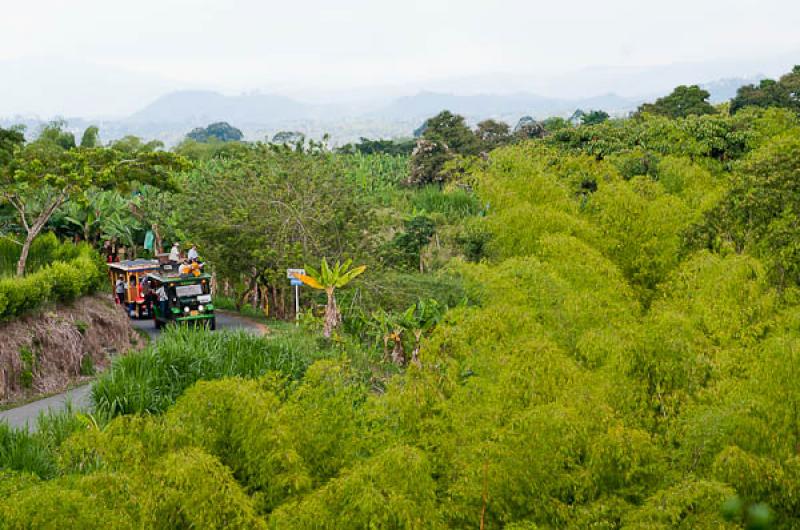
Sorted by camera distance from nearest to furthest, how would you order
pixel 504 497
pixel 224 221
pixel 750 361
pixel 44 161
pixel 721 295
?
pixel 504 497 < pixel 750 361 < pixel 721 295 < pixel 44 161 < pixel 224 221

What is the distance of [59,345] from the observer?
1496cm

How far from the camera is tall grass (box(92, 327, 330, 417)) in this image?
35.1 ft

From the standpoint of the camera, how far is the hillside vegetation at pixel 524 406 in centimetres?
Answer: 537

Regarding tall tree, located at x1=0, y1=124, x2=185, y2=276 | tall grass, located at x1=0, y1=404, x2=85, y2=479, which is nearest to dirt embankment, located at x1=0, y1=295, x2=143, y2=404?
tall tree, located at x1=0, y1=124, x2=185, y2=276

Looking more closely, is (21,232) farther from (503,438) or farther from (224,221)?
(503,438)

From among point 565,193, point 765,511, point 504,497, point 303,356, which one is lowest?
point 303,356

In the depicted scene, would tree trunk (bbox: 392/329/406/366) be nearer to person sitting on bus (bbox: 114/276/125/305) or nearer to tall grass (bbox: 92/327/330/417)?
tall grass (bbox: 92/327/330/417)

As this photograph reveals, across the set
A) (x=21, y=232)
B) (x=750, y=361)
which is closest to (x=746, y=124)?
(x=750, y=361)

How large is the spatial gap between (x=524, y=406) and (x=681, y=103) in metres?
36.7

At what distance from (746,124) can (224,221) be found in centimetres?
1475

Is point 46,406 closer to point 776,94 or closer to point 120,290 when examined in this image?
point 120,290

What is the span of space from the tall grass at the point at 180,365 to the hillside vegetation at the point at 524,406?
4cm

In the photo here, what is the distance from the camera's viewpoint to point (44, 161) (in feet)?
56.3

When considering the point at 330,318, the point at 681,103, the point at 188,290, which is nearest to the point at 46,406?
the point at 330,318
